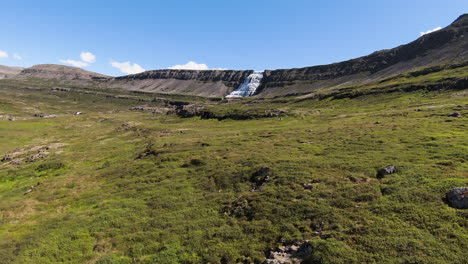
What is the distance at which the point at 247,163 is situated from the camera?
3931 cm

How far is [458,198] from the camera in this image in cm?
1972

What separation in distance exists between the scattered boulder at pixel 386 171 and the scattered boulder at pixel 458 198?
6.83m

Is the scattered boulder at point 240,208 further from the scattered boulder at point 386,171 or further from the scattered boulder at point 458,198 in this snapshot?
the scattered boulder at point 458,198

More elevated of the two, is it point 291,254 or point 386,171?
point 386,171

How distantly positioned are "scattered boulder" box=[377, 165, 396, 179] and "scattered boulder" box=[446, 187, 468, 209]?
6831 mm

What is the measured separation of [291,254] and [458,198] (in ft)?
49.6

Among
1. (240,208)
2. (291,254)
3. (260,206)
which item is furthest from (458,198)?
(240,208)

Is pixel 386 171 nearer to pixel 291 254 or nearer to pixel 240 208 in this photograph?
pixel 291 254

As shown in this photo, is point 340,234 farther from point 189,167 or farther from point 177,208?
point 189,167

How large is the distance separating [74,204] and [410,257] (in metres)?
41.1

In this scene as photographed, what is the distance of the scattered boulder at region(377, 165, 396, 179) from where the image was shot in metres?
27.5

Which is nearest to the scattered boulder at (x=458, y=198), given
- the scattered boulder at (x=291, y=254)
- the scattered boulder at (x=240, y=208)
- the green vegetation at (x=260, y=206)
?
the green vegetation at (x=260, y=206)

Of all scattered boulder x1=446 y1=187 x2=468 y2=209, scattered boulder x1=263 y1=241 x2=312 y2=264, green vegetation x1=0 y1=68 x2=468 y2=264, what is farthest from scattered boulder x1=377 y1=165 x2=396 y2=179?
scattered boulder x1=263 y1=241 x2=312 y2=264

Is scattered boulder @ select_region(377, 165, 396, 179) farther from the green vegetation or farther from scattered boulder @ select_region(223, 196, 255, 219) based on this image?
scattered boulder @ select_region(223, 196, 255, 219)
